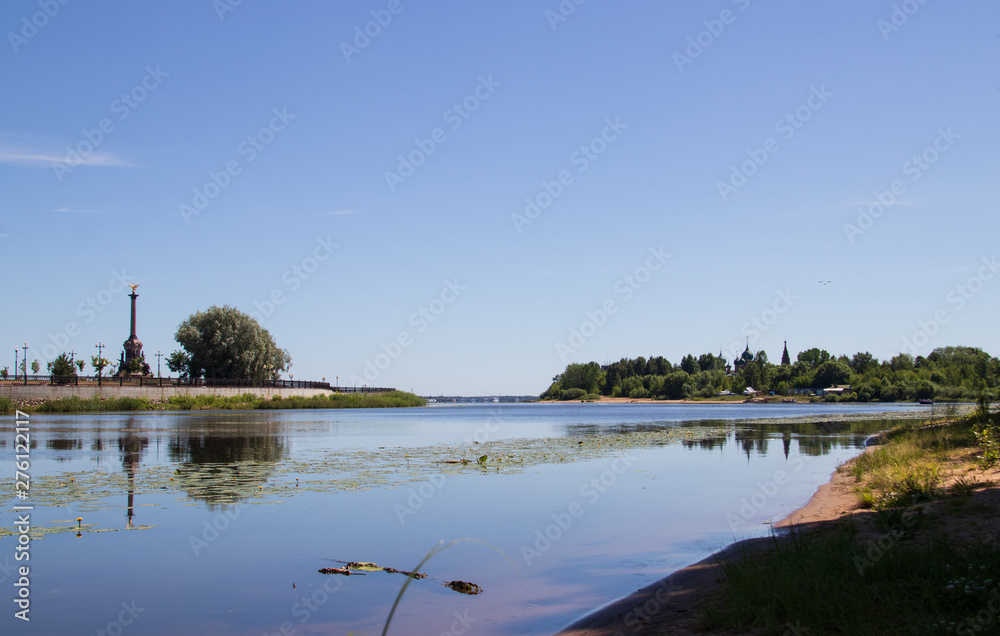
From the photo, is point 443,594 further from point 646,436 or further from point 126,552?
point 646,436

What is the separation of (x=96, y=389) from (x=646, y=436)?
56794 millimetres

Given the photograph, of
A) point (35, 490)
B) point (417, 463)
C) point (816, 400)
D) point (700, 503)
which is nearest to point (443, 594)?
point (700, 503)

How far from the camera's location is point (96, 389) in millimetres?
72750

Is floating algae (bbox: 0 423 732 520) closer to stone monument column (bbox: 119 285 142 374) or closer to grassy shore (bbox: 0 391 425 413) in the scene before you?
grassy shore (bbox: 0 391 425 413)

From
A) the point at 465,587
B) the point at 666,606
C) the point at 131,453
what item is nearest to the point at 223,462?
the point at 131,453

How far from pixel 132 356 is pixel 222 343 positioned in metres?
15.2

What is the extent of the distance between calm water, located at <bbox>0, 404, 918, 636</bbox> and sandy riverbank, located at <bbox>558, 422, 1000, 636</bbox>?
54cm

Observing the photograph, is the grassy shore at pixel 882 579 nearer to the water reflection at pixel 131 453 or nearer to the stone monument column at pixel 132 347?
the water reflection at pixel 131 453

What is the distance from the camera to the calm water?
9398 millimetres

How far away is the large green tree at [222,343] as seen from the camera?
94.2 meters

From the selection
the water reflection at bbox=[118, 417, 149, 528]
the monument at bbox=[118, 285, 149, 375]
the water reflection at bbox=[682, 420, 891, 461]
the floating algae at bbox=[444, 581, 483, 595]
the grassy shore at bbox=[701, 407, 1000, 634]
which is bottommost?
the water reflection at bbox=[682, 420, 891, 461]

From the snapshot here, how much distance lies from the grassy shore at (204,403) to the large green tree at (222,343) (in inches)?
251

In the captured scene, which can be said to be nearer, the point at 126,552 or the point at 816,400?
the point at 126,552

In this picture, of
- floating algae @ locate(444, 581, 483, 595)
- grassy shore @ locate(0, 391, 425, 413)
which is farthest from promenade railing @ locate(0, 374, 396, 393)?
floating algae @ locate(444, 581, 483, 595)
